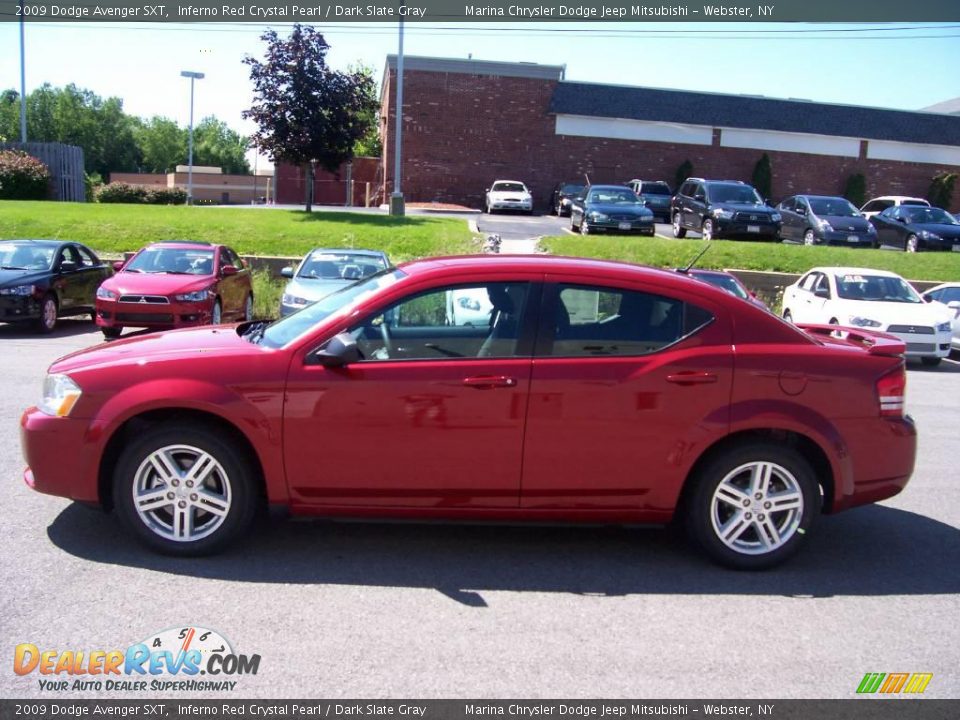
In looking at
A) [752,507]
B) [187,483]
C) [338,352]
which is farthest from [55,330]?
[752,507]

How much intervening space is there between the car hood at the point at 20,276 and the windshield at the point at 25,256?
0.94 ft

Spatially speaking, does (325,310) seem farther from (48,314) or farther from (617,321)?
(48,314)

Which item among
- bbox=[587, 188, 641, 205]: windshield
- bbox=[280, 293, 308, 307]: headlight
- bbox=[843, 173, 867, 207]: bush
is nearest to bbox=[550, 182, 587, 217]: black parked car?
bbox=[587, 188, 641, 205]: windshield

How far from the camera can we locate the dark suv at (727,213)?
2378 cm

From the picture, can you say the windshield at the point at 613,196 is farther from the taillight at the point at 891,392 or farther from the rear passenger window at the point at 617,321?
the rear passenger window at the point at 617,321

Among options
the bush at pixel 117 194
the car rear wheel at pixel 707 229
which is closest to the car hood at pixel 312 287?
the car rear wheel at pixel 707 229

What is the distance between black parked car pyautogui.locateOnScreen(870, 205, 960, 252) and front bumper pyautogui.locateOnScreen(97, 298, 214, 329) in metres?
20.3

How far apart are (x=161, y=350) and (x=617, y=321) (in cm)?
261

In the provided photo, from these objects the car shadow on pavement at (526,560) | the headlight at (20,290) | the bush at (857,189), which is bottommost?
the car shadow on pavement at (526,560)

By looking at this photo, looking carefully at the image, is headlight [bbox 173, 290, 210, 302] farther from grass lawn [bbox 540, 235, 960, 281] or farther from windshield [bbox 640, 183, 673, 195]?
windshield [bbox 640, 183, 673, 195]

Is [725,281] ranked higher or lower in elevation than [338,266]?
higher

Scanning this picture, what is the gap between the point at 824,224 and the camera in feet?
80.3

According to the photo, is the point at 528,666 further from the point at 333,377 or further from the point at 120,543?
the point at 120,543
